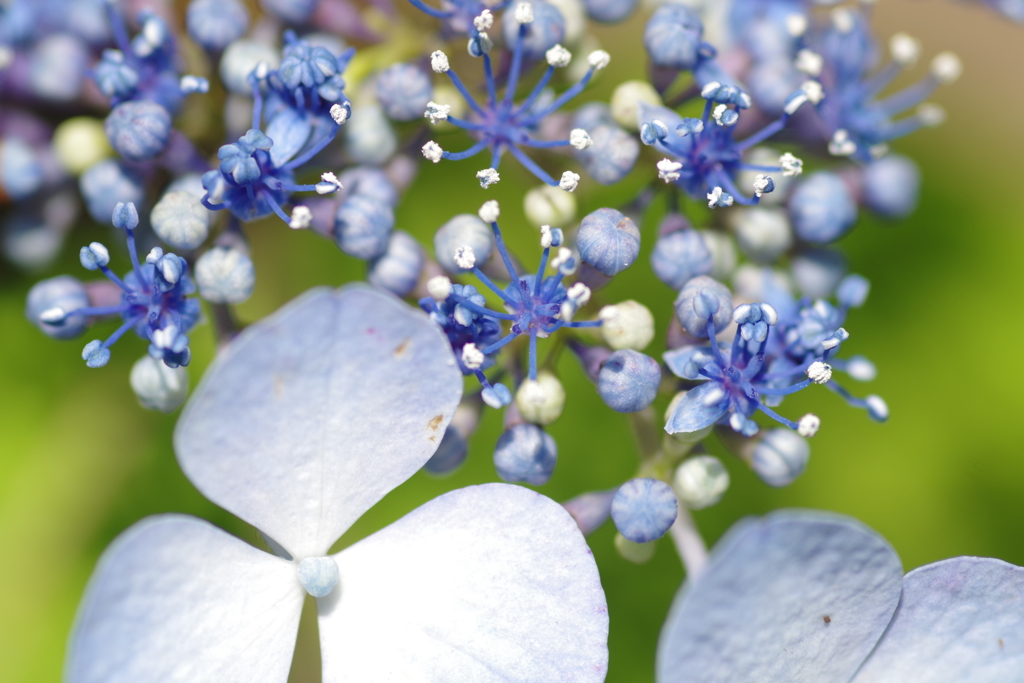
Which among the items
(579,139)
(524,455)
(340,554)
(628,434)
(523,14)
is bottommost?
(628,434)

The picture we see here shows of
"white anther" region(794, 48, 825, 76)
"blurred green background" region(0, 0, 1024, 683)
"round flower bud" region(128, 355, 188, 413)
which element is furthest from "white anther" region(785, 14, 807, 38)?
"round flower bud" region(128, 355, 188, 413)

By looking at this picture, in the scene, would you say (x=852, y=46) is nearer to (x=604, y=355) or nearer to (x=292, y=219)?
(x=604, y=355)

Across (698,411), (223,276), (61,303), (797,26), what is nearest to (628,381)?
(698,411)

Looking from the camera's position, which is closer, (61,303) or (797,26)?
(61,303)

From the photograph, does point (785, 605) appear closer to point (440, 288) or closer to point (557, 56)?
point (440, 288)

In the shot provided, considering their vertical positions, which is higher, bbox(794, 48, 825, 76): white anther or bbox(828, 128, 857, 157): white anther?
bbox(794, 48, 825, 76): white anther

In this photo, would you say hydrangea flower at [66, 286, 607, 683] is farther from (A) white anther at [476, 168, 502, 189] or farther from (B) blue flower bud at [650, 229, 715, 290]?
(B) blue flower bud at [650, 229, 715, 290]

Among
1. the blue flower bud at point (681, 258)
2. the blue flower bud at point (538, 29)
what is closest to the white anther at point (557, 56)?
the blue flower bud at point (538, 29)
